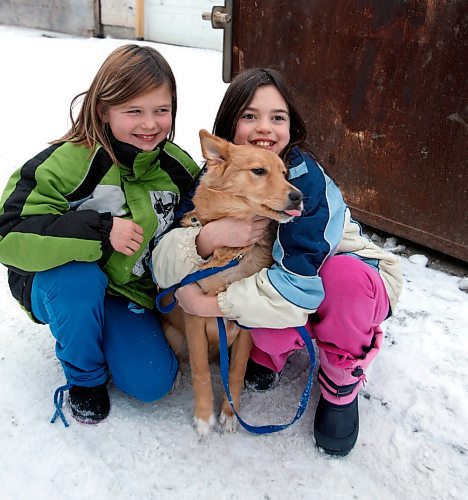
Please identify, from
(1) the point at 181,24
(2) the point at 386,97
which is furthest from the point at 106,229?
(1) the point at 181,24

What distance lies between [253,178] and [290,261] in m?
0.33

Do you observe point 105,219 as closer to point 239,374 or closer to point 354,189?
point 239,374

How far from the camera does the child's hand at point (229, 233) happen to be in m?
1.93

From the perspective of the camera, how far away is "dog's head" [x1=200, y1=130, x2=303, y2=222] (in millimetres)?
1807

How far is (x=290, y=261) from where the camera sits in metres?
1.85

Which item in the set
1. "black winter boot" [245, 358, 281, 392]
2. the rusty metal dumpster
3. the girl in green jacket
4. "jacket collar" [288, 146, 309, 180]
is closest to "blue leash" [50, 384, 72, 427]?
the girl in green jacket

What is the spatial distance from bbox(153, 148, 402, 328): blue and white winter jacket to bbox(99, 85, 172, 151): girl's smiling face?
1.33 feet

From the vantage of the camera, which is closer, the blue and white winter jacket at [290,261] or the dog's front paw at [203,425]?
the blue and white winter jacket at [290,261]

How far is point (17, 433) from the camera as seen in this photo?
1902 mm

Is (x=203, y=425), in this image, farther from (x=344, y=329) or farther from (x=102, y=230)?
(x=102, y=230)

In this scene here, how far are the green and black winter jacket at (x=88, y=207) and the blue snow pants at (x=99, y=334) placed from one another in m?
0.06

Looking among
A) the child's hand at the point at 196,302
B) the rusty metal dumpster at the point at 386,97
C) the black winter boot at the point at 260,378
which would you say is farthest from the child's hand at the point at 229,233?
the rusty metal dumpster at the point at 386,97

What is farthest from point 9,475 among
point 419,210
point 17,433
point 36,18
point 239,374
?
point 36,18

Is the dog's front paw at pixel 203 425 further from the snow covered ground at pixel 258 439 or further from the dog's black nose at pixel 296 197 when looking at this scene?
the dog's black nose at pixel 296 197
